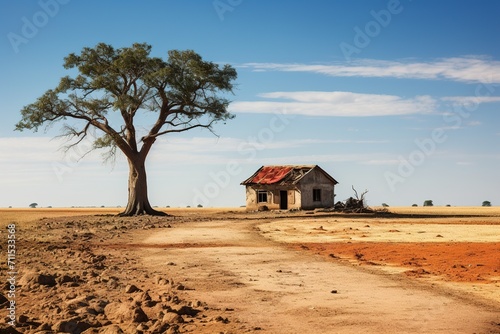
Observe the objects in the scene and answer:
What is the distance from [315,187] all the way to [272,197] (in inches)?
177

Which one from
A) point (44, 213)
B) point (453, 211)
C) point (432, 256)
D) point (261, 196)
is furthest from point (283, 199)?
point (432, 256)

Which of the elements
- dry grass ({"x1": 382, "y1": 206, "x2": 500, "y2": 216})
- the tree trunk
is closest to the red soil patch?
the tree trunk

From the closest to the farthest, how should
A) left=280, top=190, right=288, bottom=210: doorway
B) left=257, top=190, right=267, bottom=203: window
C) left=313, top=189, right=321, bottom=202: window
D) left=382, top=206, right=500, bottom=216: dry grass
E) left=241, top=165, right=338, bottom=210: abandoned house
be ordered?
left=241, top=165, right=338, bottom=210: abandoned house → left=280, top=190, right=288, bottom=210: doorway → left=313, top=189, right=321, bottom=202: window → left=257, top=190, right=267, bottom=203: window → left=382, top=206, right=500, bottom=216: dry grass

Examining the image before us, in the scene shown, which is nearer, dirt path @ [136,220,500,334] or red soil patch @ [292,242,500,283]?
dirt path @ [136,220,500,334]

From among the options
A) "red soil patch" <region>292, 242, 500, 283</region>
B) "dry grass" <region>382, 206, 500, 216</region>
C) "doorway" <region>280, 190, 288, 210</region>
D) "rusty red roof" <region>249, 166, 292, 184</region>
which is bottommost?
"red soil patch" <region>292, 242, 500, 283</region>

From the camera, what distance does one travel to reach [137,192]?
5375 centimetres

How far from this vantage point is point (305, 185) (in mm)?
61094

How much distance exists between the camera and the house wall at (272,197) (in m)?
60.9

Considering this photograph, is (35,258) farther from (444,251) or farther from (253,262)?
(444,251)

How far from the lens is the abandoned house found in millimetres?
60906

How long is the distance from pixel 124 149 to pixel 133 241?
1110 inches

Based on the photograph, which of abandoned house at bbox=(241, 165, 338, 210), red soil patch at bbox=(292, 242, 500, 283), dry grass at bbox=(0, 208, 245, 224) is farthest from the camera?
abandoned house at bbox=(241, 165, 338, 210)

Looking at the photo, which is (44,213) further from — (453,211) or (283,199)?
(453,211)

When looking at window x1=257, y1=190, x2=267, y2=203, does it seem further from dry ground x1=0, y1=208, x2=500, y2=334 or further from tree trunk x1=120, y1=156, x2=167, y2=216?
dry ground x1=0, y1=208, x2=500, y2=334
